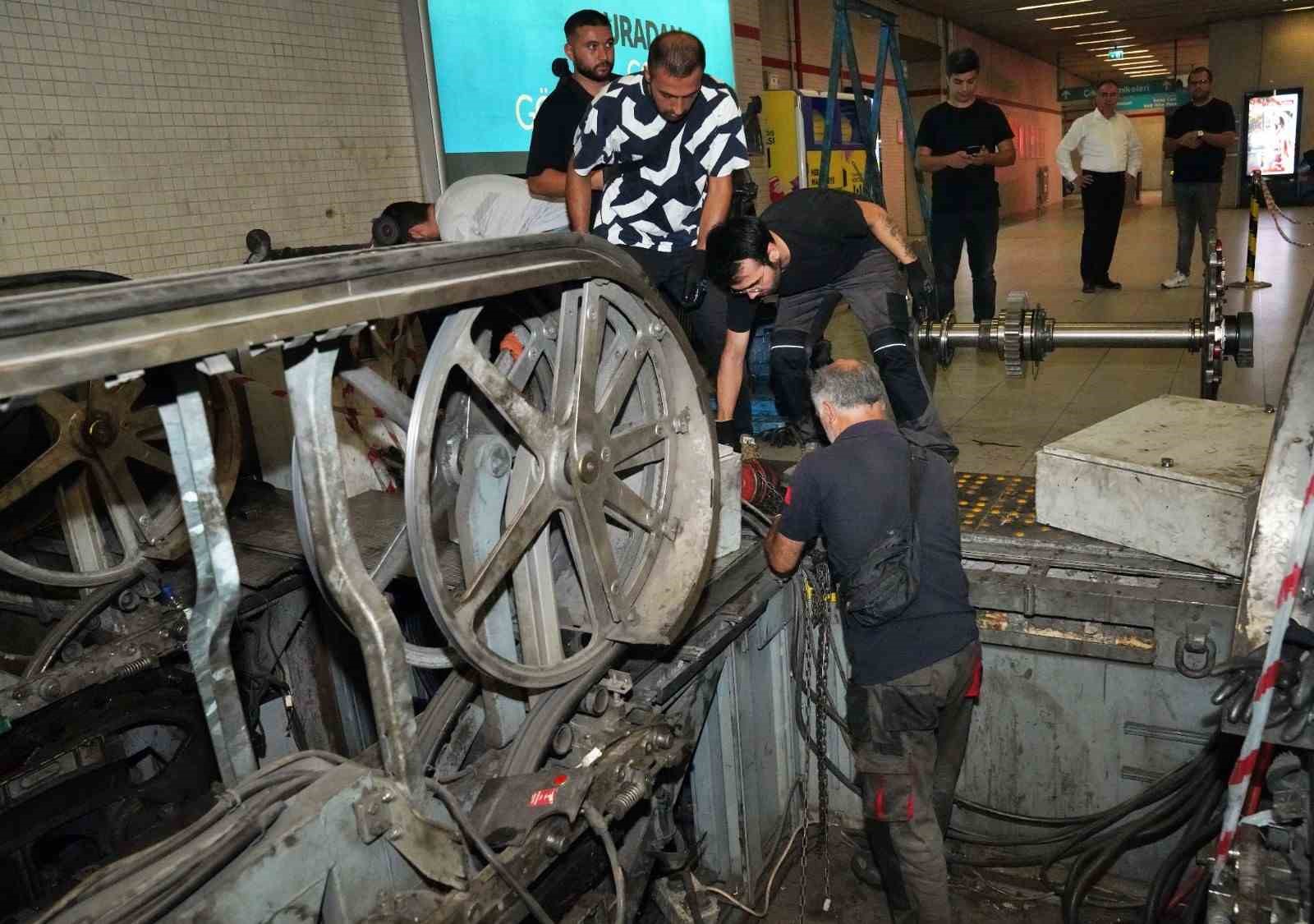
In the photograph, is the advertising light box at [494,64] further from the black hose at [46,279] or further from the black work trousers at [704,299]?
the black hose at [46,279]

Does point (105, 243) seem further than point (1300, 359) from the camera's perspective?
Yes

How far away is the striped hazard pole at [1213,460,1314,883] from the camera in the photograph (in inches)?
72.0

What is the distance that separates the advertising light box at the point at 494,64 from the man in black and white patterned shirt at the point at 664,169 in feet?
6.61

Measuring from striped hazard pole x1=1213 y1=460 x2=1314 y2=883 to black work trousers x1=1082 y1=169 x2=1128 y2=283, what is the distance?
6.74 metres

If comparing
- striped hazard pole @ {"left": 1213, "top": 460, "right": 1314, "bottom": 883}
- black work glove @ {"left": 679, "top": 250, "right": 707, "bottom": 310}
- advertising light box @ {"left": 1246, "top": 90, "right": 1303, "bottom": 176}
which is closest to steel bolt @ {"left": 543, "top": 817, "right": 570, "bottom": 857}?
striped hazard pole @ {"left": 1213, "top": 460, "right": 1314, "bottom": 883}

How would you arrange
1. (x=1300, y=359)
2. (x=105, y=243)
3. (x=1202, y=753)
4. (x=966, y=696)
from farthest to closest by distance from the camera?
(x=105, y=243), (x=966, y=696), (x=1202, y=753), (x=1300, y=359)

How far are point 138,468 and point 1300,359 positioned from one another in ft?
12.0

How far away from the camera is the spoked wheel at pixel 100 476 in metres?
3.31

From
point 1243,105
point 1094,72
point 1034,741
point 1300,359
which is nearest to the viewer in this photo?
point 1300,359

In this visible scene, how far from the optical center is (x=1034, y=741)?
364 centimetres

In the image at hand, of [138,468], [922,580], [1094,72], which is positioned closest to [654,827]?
[922,580]

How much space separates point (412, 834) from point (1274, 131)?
19335 millimetres

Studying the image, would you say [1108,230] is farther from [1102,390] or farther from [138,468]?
[138,468]

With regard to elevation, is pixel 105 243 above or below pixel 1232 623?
above
